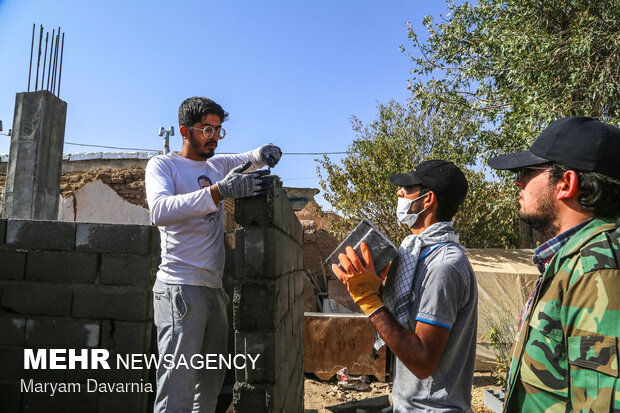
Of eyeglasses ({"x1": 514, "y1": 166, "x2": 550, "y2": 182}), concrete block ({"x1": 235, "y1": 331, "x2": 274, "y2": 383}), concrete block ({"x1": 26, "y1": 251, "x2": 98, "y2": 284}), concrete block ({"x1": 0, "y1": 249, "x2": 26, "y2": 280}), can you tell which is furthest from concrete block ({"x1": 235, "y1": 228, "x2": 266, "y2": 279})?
concrete block ({"x1": 0, "y1": 249, "x2": 26, "y2": 280})

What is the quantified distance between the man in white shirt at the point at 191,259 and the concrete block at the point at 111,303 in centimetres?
149

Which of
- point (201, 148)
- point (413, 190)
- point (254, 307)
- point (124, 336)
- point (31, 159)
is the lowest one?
point (124, 336)

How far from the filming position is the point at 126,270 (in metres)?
3.93

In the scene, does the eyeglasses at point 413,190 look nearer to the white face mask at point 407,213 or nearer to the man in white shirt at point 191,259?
the white face mask at point 407,213

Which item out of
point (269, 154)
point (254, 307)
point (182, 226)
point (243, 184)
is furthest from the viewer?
point (269, 154)

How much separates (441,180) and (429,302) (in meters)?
0.58

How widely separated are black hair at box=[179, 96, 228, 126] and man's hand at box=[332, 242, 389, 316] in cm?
142

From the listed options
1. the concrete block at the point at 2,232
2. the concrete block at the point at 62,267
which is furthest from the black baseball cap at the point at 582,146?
the concrete block at the point at 2,232

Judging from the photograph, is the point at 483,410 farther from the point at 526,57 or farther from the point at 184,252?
the point at 526,57

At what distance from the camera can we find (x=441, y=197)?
6.36 feet

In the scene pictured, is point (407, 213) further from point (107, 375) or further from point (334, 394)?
point (334, 394)

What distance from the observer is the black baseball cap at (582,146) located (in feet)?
4.28

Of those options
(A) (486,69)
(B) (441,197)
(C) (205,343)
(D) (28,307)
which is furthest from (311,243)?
(B) (441,197)

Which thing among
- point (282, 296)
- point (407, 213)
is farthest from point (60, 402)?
point (407, 213)
